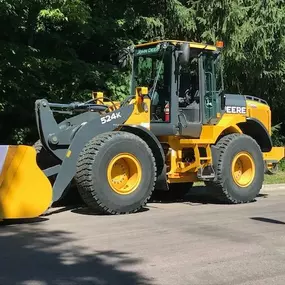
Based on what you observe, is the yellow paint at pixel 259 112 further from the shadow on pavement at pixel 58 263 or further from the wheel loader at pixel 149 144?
the shadow on pavement at pixel 58 263

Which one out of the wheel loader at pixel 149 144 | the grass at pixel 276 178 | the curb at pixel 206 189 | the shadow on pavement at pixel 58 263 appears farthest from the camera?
the grass at pixel 276 178

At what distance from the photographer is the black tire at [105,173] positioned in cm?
876

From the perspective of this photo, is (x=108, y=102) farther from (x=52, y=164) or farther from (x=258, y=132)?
(x=258, y=132)

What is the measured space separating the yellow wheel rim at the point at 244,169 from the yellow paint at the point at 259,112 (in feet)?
3.42

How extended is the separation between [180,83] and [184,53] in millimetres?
812

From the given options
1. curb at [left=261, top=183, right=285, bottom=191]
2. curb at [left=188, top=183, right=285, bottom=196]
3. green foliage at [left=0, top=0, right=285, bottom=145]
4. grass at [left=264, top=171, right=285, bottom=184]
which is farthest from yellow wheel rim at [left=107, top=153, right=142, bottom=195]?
grass at [left=264, top=171, right=285, bottom=184]

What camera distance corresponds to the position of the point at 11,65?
1256 centimetres

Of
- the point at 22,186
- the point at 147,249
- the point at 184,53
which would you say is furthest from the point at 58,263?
the point at 184,53

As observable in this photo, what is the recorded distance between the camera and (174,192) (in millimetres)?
11844

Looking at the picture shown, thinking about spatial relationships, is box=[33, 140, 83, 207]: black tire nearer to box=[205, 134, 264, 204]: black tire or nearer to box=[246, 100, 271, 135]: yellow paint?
box=[205, 134, 264, 204]: black tire

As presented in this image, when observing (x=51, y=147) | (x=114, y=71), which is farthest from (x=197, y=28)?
(x=51, y=147)

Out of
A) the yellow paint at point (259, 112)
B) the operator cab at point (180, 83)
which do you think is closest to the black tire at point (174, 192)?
the operator cab at point (180, 83)

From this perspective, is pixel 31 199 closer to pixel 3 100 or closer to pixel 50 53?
pixel 3 100

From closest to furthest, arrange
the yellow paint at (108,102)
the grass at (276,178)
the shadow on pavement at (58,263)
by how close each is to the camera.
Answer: the shadow on pavement at (58,263) < the yellow paint at (108,102) < the grass at (276,178)
